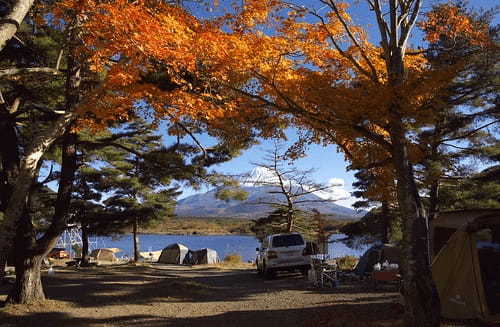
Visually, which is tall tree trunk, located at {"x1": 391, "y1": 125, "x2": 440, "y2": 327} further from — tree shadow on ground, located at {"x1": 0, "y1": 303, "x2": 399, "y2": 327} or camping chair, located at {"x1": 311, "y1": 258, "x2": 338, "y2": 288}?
camping chair, located at {"x1": 311, "y1": 258, "x2": 338, "y2": 288}

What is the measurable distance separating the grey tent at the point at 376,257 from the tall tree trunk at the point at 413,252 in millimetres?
6638

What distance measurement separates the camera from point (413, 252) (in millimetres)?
6570

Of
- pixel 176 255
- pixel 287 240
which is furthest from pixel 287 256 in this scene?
pixel 176 255

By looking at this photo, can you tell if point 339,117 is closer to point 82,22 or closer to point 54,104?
point 82,22

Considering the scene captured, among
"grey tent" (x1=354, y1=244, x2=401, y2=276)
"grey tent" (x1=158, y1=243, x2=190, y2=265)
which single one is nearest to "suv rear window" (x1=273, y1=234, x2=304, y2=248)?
"grey tent" (x1=354, y1=244, x2=401, y2=276)

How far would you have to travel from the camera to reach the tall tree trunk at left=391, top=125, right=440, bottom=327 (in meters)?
6.26

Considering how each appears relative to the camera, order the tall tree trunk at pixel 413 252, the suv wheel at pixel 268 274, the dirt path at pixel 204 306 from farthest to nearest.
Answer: the suv wheel at pixel 268 274 → the dirt path at pixel 204 306 → the tall tree trunk at pixel 413 252

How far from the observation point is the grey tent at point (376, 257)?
514 inches

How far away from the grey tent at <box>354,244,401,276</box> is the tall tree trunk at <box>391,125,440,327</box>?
6638 millimetres

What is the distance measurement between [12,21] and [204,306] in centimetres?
744

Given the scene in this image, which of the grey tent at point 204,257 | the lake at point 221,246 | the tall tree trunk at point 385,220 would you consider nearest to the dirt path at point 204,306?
the tall tree trunk at point 385,220

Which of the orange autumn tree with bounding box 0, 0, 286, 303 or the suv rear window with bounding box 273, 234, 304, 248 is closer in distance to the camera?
the orange autumn tree with bounding box 0, 0, 286, 303

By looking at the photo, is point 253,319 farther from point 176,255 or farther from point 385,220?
point 176,255

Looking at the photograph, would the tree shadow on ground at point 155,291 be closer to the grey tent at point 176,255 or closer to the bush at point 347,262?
the bush at point 347,262
